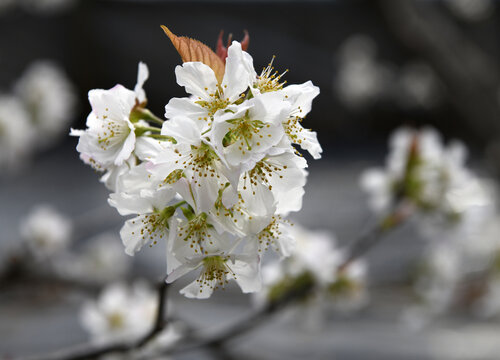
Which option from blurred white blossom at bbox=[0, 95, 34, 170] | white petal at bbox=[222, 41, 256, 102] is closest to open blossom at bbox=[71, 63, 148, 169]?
white petal at bbox=[222, 41, 256, 102]

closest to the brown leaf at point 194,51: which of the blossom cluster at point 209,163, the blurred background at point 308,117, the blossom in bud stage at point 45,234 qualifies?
the blossom cluster at point 209,163

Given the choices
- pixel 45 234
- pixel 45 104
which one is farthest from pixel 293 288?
pixel 45 104

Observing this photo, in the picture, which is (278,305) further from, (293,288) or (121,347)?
(121,347)

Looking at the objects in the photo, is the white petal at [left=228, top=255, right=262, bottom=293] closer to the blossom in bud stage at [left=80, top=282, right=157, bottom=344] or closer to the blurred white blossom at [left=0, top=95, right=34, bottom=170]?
the blossom in bud stage at [left=80, top=282, right=157, bottom=344]

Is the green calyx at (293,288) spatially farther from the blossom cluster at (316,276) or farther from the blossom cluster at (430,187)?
the blossom cluster at (430,187)

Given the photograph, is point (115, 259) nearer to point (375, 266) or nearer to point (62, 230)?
point (62, 230)

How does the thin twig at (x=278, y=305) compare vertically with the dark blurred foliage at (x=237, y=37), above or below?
below

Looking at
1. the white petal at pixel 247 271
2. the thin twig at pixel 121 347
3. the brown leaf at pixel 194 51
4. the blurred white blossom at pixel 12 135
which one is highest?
the blurred white blossom at pixel 12 135
